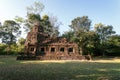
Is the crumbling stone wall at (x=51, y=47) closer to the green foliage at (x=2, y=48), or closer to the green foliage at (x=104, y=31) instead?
the green foliage at (x=2, y=48)

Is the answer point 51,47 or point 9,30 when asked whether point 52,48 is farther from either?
point 9,30

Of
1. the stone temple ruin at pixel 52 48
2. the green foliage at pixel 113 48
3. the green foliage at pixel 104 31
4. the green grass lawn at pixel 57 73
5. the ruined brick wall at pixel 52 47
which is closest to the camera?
the green grass lawn at pixel 57 73

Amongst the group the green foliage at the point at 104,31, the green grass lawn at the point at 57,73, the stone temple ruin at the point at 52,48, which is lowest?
the green grass lawn at the point at 57,73

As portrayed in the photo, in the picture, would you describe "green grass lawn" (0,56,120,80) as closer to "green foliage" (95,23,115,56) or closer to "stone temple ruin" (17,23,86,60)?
"stone temple ruin" (17,23,86,60)

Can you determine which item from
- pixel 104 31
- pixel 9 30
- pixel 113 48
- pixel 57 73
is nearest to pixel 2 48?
pixel 9 30

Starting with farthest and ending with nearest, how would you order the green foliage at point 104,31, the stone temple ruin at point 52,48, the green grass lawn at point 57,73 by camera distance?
1. the green foliage at point 104,31
2. the stone temple ruin at point 52,48
3. the green grass lawn at point 57,73

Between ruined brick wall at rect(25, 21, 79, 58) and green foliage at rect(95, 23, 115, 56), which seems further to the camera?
green foliage at rect(95, 23, 115, 56)

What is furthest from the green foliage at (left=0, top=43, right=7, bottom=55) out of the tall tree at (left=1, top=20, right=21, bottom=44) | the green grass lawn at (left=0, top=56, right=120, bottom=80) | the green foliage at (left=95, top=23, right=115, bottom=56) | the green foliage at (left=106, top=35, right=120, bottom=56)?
the green grass lawn at (left=0, top=56, right=120, bottom=80)

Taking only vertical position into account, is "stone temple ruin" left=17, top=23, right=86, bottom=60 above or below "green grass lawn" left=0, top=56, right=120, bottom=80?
above

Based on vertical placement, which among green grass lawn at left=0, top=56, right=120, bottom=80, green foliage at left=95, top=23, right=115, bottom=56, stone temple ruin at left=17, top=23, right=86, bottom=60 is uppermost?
green foliage at left=95, top=23, right=115, bottom=56

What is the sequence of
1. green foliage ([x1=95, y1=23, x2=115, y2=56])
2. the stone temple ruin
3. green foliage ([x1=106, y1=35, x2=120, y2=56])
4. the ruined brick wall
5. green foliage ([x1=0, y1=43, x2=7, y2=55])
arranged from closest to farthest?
1. the stone temple ruin
2. the ruined brick wall
3. green foliage ([x1=106, y1=35, x2=120, y2=56])
4. green foliage ([x1=0, y1=43, x2=7, y2=55])
5. green foliage ([x1=95, y1=23, x2=115, y2=56])

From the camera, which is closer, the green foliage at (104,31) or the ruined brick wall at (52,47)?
the ruined brick wall at (52,47)

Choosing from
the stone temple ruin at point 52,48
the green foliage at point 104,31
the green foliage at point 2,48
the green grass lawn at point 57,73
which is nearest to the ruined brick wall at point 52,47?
the stone temple ruin at point 52,48

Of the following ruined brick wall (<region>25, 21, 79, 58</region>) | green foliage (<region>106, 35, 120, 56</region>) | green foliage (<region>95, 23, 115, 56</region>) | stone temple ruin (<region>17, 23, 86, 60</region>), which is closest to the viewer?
stone temple ruin (<region>17, 23, 86, 60</region>)
